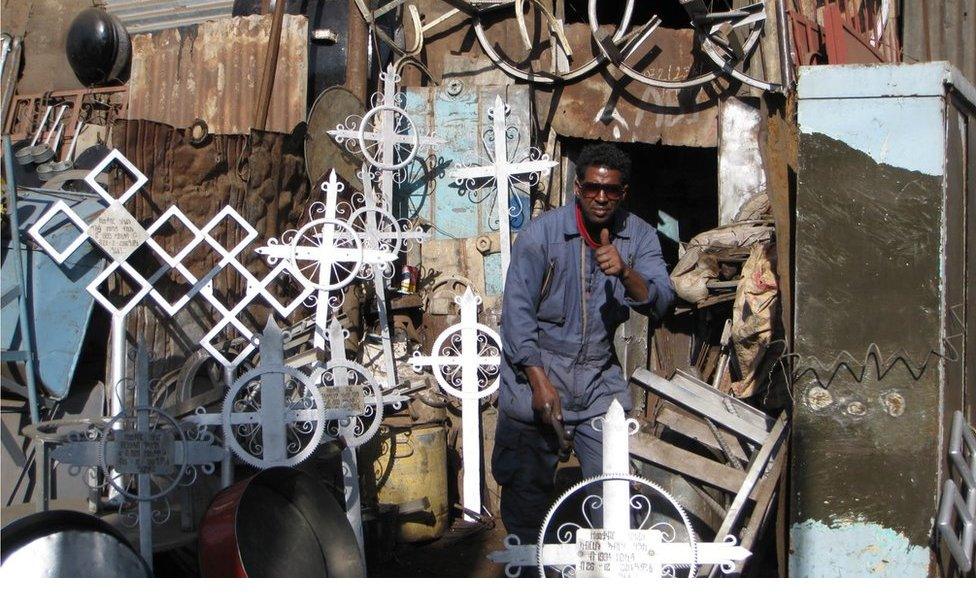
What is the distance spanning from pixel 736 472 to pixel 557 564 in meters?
1.00

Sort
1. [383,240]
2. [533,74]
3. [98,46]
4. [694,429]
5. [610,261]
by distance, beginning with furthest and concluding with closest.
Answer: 1. [98,46]
2. [533,74]
3. [383,240]
4. [694,429]
5. [610,261]

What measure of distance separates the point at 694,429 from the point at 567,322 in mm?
790

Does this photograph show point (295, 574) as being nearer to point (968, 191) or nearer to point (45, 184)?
point (968, 191)

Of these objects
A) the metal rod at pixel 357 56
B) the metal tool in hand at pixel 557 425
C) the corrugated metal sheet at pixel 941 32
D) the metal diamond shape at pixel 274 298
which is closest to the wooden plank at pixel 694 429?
the metal tool in hand at pixel 557 425

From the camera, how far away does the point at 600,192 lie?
4520mm

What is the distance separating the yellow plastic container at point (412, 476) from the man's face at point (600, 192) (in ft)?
7.65

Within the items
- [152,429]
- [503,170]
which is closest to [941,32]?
[503,170]

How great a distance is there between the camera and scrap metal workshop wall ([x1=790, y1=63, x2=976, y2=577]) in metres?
4.04

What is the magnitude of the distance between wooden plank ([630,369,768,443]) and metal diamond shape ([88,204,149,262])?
3.00m

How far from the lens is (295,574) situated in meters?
4.48

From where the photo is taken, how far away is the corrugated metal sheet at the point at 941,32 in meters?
7.52

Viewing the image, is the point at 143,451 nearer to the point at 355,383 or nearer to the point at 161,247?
the point at 355,383

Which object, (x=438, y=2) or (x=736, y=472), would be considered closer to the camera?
(x=736, y=472)

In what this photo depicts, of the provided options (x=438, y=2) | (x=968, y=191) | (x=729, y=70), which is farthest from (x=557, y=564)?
(x=438, y=2)
